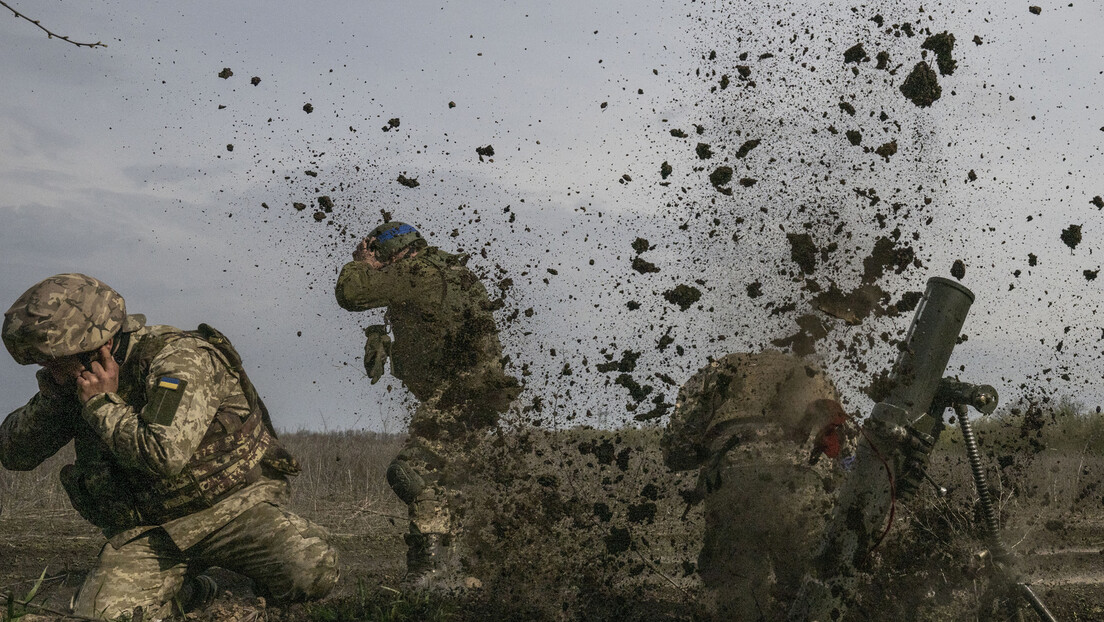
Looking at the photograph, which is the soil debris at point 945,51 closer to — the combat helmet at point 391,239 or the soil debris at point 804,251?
the soil debris at point 804,251

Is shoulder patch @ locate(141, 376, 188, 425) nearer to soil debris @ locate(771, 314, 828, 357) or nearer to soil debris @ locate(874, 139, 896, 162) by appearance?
soil debris @ locate(771, 314, 828, 357)

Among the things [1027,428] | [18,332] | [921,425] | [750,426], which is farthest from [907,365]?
[18,332]

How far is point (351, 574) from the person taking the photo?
6637 millimetres

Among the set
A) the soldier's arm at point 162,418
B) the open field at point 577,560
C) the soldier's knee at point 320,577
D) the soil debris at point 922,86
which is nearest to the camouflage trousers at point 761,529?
the open field at point 577,560

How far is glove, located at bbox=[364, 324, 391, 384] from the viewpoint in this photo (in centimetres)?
639

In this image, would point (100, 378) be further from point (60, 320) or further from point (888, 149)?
point (888, 149)

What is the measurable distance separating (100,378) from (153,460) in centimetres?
56

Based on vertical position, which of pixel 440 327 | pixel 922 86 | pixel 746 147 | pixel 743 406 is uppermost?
pixel 922 86

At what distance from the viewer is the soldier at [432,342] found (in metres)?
6.23

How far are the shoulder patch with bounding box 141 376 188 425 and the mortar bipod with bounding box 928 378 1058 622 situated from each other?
3852 millimetres

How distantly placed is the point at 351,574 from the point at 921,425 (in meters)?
3.85

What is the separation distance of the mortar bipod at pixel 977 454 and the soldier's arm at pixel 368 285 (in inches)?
131

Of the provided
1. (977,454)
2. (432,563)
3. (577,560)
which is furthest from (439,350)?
(977,454)

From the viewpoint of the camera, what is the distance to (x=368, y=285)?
20.5ft
